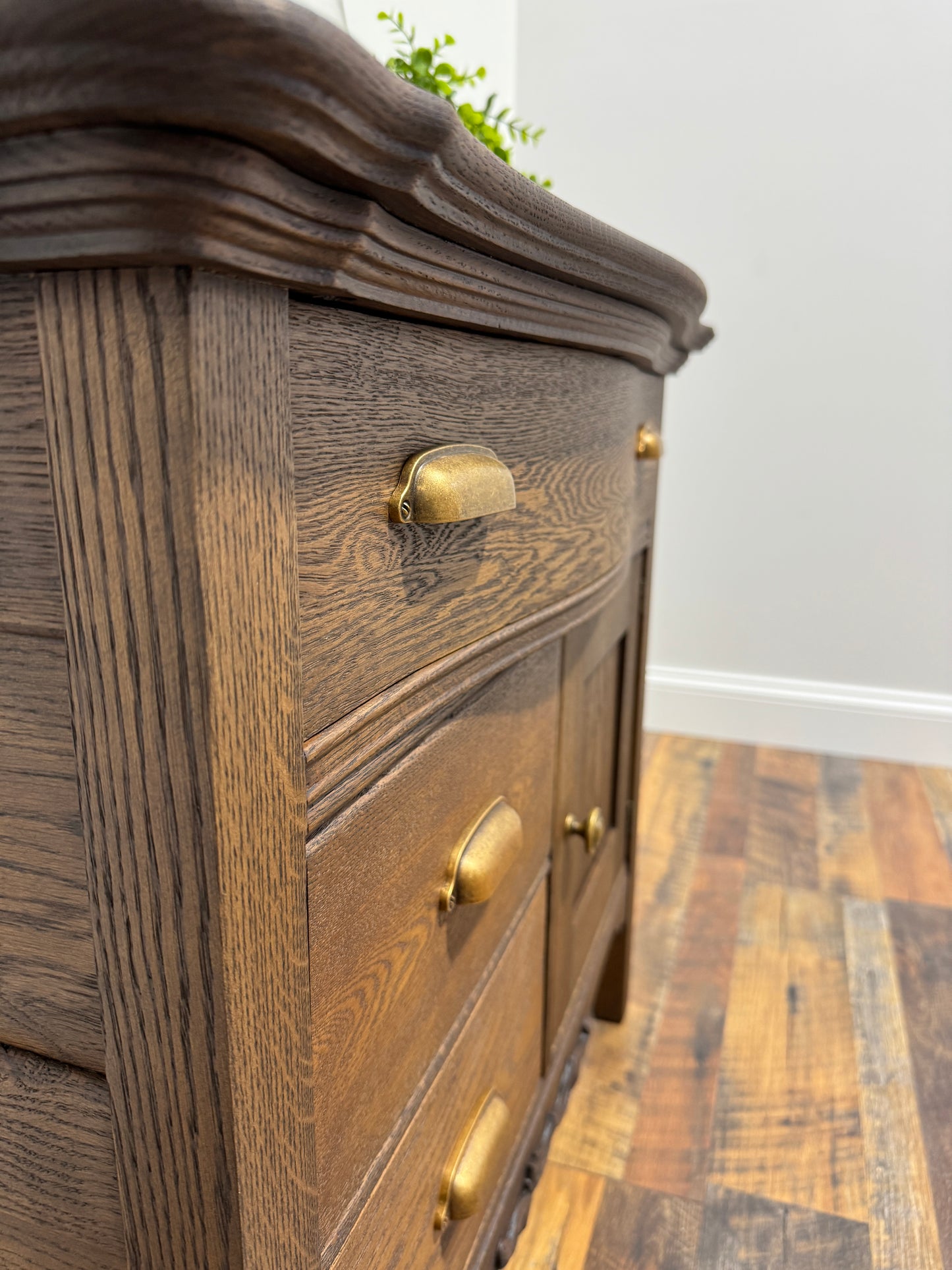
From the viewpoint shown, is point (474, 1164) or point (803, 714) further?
point (803, 714)

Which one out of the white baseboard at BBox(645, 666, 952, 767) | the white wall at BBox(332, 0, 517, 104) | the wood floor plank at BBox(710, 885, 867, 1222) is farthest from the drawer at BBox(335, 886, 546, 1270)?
the white baseboard at BBox(645, 666, 952, 767)

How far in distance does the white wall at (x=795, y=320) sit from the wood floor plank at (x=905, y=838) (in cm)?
12

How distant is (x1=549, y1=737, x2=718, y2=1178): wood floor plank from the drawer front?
674 mm

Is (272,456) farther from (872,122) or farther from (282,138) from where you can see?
(872,122)

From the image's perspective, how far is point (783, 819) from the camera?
5.63ft

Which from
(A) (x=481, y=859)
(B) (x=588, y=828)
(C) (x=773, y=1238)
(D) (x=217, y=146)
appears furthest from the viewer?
(C) (x=773, y=1238)

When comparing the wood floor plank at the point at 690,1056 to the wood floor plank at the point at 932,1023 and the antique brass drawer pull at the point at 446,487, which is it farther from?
the antique brass drawer pull at the point at 446,487

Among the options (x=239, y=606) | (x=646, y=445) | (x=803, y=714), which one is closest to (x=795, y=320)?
(x=803, y=714)

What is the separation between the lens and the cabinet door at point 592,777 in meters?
0.72

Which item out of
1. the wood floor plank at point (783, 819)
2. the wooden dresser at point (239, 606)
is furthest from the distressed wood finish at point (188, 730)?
the wood floor plank at point (783, 819)

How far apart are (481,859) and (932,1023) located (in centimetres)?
96

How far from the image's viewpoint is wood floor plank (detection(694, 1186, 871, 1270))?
32.4 inches

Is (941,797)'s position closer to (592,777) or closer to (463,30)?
(592,777)

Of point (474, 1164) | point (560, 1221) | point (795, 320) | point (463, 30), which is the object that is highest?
point (463, 30)
